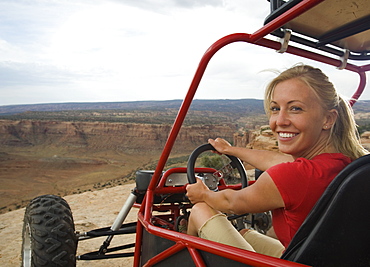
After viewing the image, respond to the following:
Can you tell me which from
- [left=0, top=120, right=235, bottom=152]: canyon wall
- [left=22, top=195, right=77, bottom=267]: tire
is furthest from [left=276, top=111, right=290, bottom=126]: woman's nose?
[left=0, top=120, right=235, bottom=152]: canyon wall

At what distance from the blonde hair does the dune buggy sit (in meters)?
0.21

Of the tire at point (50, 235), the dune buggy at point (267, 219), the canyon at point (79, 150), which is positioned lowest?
the canyon at point (79, 150)

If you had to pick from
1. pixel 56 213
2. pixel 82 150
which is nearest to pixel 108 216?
pixel 56 213

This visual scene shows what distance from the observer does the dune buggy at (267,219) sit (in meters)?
1.12

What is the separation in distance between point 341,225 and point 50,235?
2.06 meters

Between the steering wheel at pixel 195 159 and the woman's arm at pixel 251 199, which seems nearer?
the woman's arm at pixel 251 199

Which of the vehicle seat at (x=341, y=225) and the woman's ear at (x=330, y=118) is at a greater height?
the woman's ear at (x=330, y=118)

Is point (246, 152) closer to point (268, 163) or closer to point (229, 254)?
point (268, 163)

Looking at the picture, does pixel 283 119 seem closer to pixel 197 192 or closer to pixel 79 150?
pixel 197 192

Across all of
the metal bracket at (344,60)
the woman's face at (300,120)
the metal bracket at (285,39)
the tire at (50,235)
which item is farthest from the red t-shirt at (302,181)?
the tire at (50,235)

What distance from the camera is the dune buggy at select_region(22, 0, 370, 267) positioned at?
1.12 meters

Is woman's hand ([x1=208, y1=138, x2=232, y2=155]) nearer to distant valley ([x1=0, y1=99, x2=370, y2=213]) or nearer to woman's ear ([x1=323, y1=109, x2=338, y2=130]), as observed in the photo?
woman's ear ([x1=323, y1=109, x2=338, y2=130])

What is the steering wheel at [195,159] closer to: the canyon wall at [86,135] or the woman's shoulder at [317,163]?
the woman's shoulder at [317,163]

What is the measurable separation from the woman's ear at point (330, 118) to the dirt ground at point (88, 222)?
10.3 ft
